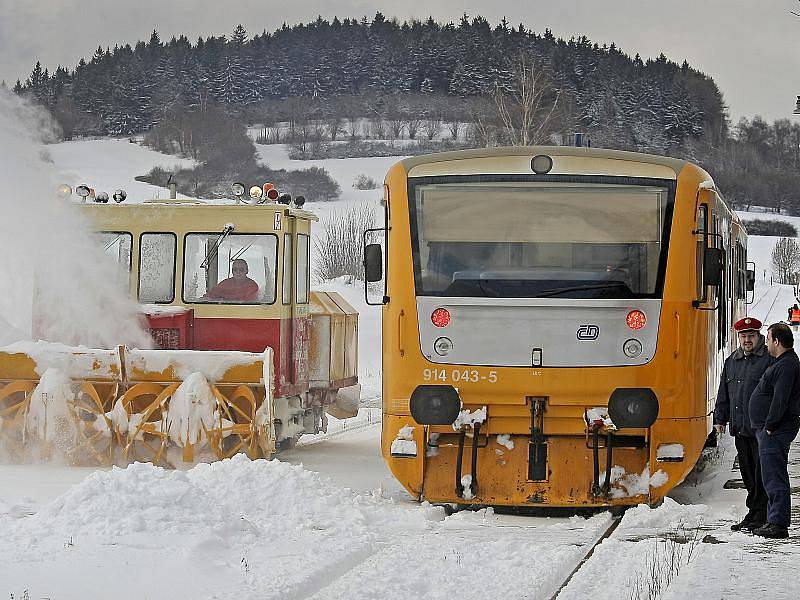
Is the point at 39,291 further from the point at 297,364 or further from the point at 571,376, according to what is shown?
the point at 571,376

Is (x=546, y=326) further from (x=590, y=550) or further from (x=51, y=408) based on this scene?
(x=51, y=408)

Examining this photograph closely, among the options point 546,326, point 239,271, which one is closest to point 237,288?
point 239,271

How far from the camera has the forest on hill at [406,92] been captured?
76938 millimetres

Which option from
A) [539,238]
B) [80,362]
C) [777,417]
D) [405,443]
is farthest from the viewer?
[80,362]

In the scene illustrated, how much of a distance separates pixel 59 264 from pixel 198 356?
95.0 inches

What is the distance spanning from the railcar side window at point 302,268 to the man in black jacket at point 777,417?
6.53 meters

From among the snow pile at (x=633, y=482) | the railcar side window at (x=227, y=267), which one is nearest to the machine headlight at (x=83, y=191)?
the railcar side window at (x=227, y=267)

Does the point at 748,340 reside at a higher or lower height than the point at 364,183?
lower

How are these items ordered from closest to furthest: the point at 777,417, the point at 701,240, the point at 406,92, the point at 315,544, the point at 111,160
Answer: the point at 315,544
the point at 777,417
the point at 701,240
the point at 111,160
the point at 406,92

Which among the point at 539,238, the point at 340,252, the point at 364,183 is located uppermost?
the point at 364,183

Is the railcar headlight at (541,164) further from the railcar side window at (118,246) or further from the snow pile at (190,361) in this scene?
the railcar side window at (118,246)

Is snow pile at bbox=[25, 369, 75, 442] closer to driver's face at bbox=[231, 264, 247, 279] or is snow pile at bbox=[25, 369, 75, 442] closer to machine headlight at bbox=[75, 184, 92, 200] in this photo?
driver's face at bbox=[231, 264, 247, 279]

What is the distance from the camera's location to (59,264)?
46.4 feet

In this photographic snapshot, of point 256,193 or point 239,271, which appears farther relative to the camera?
point 256,193
